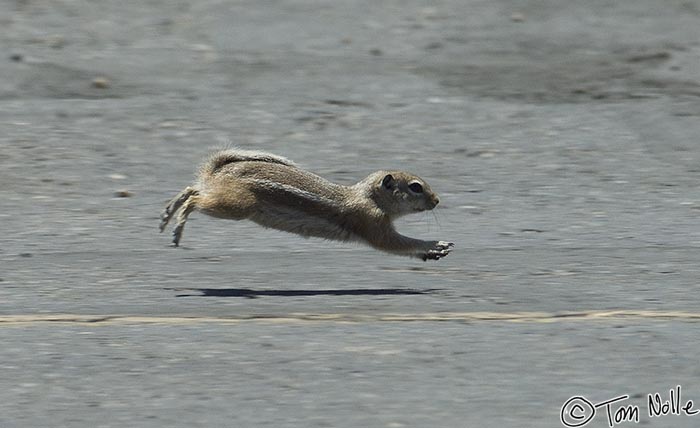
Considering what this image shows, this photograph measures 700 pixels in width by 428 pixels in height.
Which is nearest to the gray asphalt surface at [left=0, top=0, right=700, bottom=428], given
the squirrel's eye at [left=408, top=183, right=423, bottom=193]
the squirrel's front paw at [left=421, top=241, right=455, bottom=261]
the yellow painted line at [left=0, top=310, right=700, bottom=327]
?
the yellow painted line at [left=0, top=310, right=700, bottom=327]

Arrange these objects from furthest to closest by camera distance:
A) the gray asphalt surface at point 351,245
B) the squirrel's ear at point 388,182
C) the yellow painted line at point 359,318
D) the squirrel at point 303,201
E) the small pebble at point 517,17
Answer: the small pebble at point 517,17 < the squirrel's ear at point 388,182 < the squirrel at point 303,201 < the yellow painted line at point 359,318 < the gray asphalt surface at point 351,245

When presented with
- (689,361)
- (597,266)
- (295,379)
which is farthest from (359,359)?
(597,266)

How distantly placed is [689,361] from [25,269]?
4046mm

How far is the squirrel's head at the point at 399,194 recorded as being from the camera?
9188mm

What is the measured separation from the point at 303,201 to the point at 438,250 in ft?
2.75

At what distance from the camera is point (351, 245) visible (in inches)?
396

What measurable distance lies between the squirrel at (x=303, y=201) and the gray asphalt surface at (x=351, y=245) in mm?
247

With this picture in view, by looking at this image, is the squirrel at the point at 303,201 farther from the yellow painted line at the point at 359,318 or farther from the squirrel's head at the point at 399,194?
the yellow painted line at the point at 359,318

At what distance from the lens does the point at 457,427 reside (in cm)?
625

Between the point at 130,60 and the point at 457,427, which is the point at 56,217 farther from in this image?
the point at 457,427

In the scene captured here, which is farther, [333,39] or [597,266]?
[333,39]

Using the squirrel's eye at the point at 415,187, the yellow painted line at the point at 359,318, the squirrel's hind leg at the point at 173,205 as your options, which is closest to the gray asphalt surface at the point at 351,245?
the yellow painted line at the point at 359,318

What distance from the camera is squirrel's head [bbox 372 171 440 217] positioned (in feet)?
30.1

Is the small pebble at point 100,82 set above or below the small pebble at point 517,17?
below
